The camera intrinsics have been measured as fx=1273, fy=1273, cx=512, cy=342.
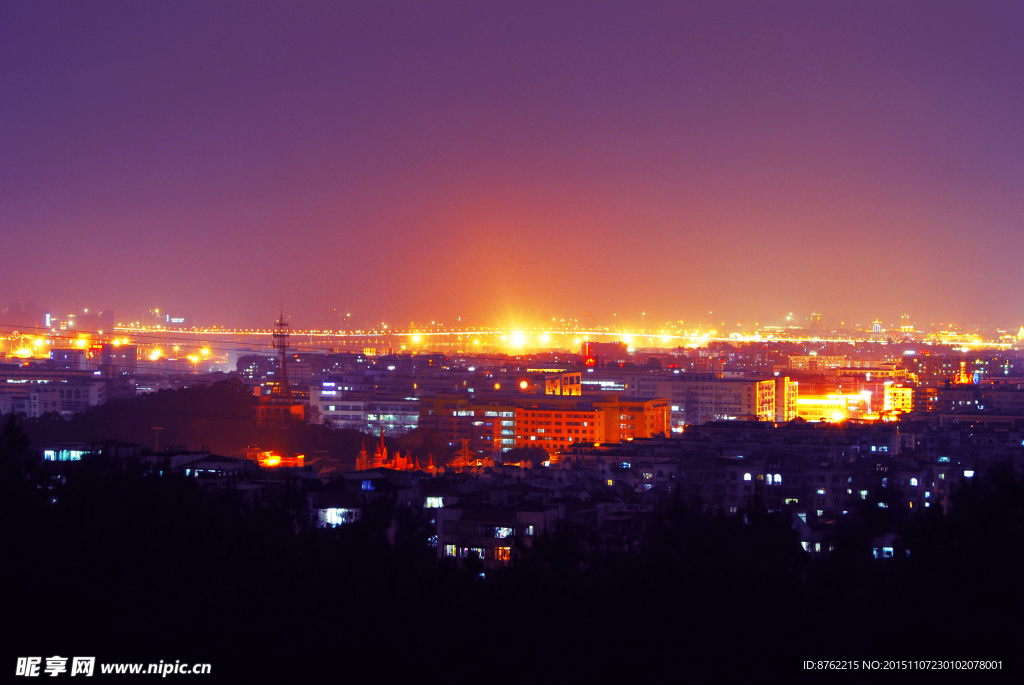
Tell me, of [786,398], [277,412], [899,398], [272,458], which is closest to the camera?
[272,458]

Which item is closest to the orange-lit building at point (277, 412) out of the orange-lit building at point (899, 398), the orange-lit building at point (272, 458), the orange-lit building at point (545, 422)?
the orange-lit building at point (272, 458)

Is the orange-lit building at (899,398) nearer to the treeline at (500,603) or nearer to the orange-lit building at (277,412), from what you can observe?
the orange-lit building at (277,412)

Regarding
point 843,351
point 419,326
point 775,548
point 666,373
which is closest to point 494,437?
point 666,373

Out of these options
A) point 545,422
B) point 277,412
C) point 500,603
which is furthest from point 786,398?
point 500,603

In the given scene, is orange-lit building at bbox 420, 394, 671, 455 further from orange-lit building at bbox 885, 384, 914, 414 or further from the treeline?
the treeline

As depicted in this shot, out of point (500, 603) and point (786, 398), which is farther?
point (786, 398)

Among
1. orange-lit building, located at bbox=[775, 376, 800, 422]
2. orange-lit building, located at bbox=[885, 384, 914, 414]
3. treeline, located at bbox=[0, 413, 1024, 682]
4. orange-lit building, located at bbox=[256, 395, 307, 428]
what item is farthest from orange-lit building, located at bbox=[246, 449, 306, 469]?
orange-lit building, located at bbox=[885, 384, 914, 414]

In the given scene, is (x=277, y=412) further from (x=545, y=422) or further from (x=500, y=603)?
(x=500, y=603)

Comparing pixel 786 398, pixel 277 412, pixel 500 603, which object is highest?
pixel 500 603
